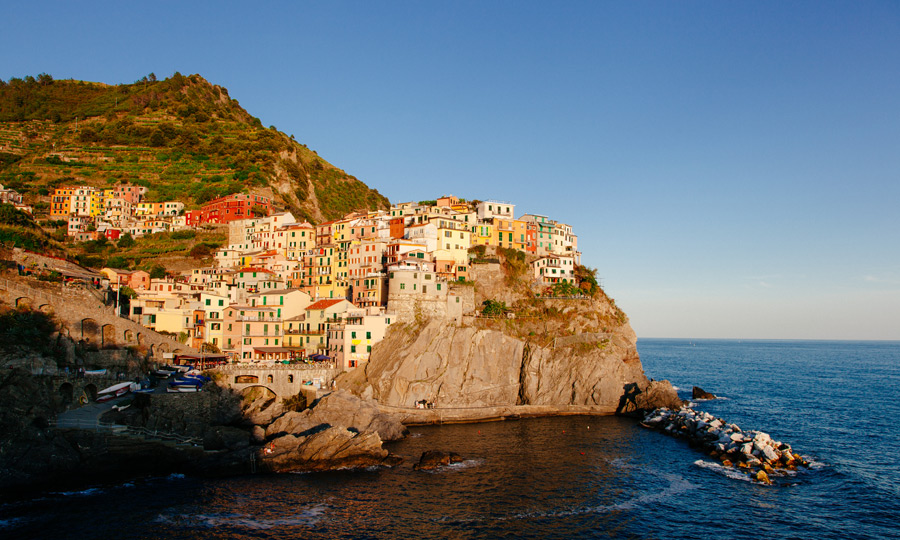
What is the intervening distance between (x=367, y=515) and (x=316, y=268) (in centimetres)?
5372

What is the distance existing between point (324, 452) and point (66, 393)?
21.9 meters

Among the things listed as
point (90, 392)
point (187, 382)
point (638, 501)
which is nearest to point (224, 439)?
point (187, 382)

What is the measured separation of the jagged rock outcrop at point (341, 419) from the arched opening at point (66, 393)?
625 inches

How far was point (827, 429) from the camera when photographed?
6362 cm

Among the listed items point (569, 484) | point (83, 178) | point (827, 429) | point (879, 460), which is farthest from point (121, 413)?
point (83, 178)

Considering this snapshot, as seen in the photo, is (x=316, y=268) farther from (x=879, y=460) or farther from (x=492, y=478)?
(x=879, y=460)

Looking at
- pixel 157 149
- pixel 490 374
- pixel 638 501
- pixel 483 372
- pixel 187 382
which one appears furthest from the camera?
pixel 157 149

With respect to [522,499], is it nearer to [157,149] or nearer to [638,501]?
[638,501]

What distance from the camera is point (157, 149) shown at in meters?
142

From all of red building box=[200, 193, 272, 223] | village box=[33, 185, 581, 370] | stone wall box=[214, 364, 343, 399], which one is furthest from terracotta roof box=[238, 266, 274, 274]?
red building box=[200, 193, 272, 223]

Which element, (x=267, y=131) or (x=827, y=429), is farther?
(x=267, y=131)

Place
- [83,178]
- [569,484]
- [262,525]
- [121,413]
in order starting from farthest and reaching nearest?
[83,178], [121,413], [569,484], [262,525]

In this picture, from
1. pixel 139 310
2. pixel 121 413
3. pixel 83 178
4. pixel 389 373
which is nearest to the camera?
pixel 121 413

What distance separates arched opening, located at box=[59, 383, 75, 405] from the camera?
152ft
